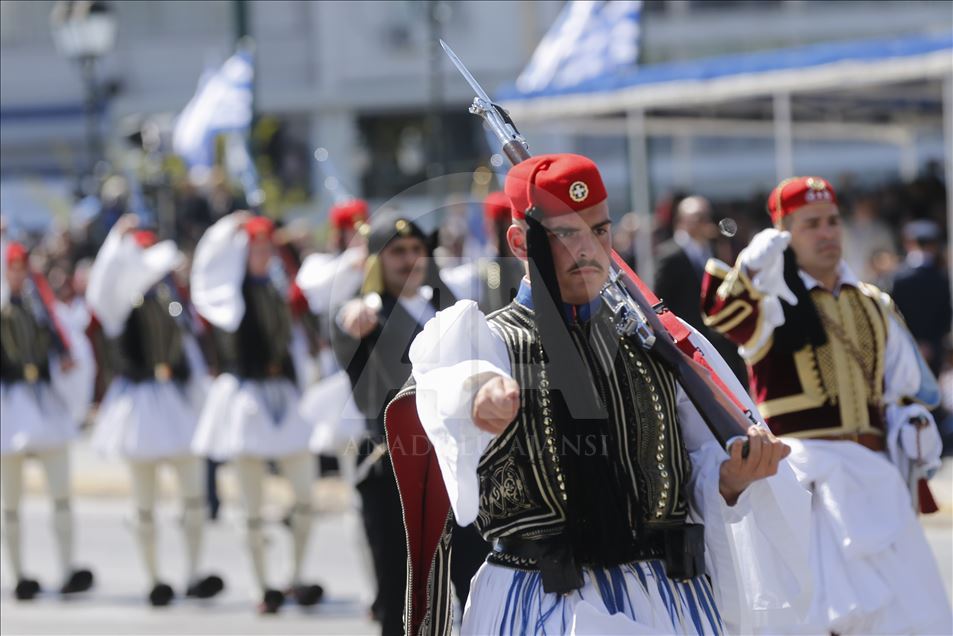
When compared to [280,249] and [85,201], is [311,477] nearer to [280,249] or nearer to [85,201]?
[280,249]

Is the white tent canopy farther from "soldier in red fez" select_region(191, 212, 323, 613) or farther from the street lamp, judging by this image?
"soldier in red fez" select_region(191, 212, 323, 613)

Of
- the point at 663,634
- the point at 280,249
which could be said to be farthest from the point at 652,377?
the point at 280,249

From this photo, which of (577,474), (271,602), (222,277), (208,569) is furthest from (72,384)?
(577,474)

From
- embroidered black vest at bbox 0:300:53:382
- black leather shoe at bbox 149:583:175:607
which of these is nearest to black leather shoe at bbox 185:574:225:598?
black leather shoe at bbox 149:583:175:607

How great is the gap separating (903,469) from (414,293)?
2.16 m

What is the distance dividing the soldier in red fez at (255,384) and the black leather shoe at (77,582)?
4.17 feet

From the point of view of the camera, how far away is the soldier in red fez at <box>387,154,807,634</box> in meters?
4.18

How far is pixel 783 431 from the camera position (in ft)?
22.1

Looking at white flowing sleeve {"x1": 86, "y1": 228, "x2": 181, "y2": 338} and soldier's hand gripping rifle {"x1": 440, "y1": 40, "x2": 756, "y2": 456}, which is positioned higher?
white flowing sleeve {"x1": 86, "y1": 228, "x2": 181, "y2": 338}

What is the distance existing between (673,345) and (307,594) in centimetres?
632

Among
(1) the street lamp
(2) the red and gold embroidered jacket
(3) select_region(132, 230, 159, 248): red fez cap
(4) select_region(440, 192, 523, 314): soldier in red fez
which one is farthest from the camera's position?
(1) the street lamp

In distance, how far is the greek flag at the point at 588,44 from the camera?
51.3 ft

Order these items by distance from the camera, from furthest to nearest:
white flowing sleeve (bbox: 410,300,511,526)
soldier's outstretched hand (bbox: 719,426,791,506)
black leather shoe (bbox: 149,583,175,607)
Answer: black leather shoe (bbox: 149,583,175,607) < soldier's outstretched hand (bbox: 719,426,791,506) < white flowing sleeve (bbox: 410,300,511,526)

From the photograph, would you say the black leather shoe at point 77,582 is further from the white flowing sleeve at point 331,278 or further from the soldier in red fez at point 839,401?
the soldier in red fez at point 839,401
